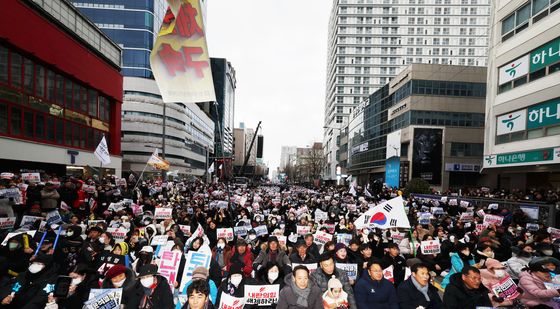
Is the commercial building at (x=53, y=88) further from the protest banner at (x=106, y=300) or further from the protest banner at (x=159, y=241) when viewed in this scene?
the protest banner at (x=106, y=300)

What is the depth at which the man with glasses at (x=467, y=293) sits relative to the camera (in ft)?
16.9

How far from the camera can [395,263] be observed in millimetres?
7645

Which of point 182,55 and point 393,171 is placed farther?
point 393,171

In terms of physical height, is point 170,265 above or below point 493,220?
above

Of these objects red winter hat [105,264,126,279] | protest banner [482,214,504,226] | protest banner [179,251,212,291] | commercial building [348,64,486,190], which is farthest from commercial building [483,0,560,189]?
red winter hat [105,264,126,279]

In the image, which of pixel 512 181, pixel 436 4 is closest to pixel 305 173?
pixel 436 4

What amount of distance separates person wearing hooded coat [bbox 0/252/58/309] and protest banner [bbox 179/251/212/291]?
210 centimetres

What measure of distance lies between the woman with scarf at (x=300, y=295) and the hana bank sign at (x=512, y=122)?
2677cm

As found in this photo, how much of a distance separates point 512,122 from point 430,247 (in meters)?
23.0

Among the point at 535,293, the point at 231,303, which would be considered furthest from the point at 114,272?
the point at 535,293

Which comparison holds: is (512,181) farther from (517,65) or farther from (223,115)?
(223,115)

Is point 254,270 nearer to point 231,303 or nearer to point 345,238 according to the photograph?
point 231,303

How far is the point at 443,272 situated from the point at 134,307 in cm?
748

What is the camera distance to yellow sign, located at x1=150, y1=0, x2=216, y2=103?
5.39m
